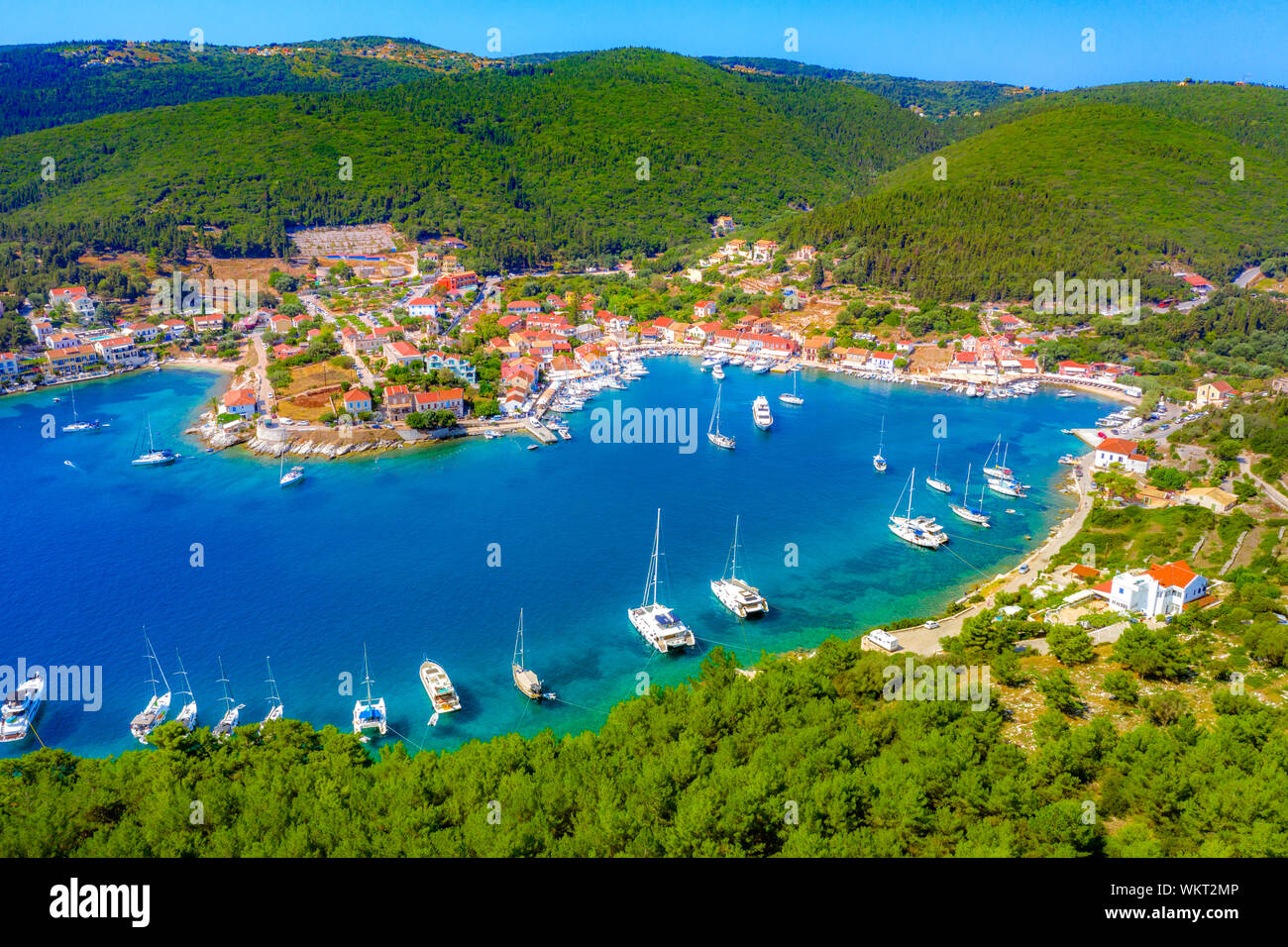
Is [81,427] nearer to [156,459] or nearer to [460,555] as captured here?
[156,459]

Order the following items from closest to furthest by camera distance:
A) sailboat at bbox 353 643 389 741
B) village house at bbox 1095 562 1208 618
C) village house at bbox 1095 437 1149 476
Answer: sailboat at bbox 353 643 389 741, village house at bbox 1095 562 1208 618, village house at bbox 1095 437 1149 476

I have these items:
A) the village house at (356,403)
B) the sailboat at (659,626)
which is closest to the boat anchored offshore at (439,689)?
the sailboat at (659,626)

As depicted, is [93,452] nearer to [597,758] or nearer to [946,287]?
[597,758]

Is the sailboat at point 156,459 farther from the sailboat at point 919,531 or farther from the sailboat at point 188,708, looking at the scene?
the sailboat at point 919,531

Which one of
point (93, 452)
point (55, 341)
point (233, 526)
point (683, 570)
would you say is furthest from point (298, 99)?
point (683, 570)

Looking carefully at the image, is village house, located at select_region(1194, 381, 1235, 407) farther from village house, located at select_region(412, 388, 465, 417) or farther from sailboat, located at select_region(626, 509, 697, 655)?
village house, located at select_region(412, 388, 465, 417)

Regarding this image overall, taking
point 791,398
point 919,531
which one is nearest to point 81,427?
point 791,398

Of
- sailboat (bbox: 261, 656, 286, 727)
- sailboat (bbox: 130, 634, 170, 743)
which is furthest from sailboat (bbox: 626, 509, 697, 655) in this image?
sailboat (bbox: 130, 634, 170, 743)
